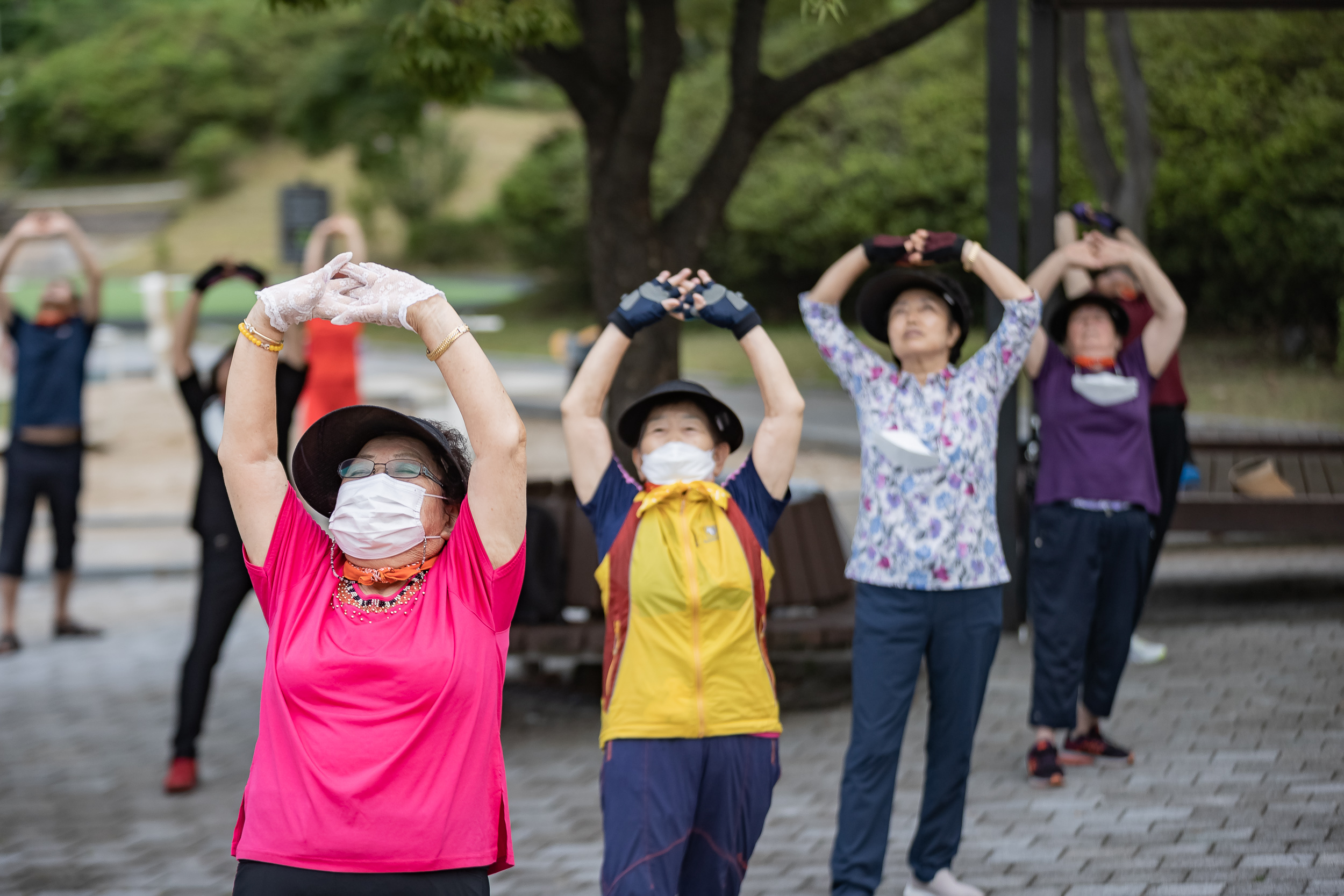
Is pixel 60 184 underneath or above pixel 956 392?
above

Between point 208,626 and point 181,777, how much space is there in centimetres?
60

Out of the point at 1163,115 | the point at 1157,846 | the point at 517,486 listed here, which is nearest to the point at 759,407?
the point at 1163,115

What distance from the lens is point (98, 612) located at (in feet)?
31.3

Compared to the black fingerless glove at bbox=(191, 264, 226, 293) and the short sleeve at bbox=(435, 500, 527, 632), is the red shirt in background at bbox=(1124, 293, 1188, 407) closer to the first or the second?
the black fingerless glove at bbox=(191, 264, 226, 293)

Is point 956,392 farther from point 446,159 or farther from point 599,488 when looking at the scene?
point 446,159

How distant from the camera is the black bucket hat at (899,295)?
174 inches

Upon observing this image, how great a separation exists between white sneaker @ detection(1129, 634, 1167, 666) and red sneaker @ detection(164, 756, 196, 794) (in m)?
4.43

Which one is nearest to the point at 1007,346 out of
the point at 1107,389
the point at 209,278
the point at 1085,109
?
the point at 1107,389

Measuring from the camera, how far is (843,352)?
4531 millimetres

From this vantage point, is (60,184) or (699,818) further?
(60,184)

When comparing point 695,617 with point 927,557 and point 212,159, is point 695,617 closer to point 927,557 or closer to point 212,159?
point 927,557

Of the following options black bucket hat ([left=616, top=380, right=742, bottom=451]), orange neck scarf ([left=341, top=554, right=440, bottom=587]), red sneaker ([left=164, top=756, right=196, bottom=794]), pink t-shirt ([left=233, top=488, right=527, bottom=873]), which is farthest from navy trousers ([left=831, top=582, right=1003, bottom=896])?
red sneaker ([left=164, top=756, right=196, bottom=794])

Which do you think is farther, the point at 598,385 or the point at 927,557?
the point at 927,557

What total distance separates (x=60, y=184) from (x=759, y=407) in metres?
67.0
